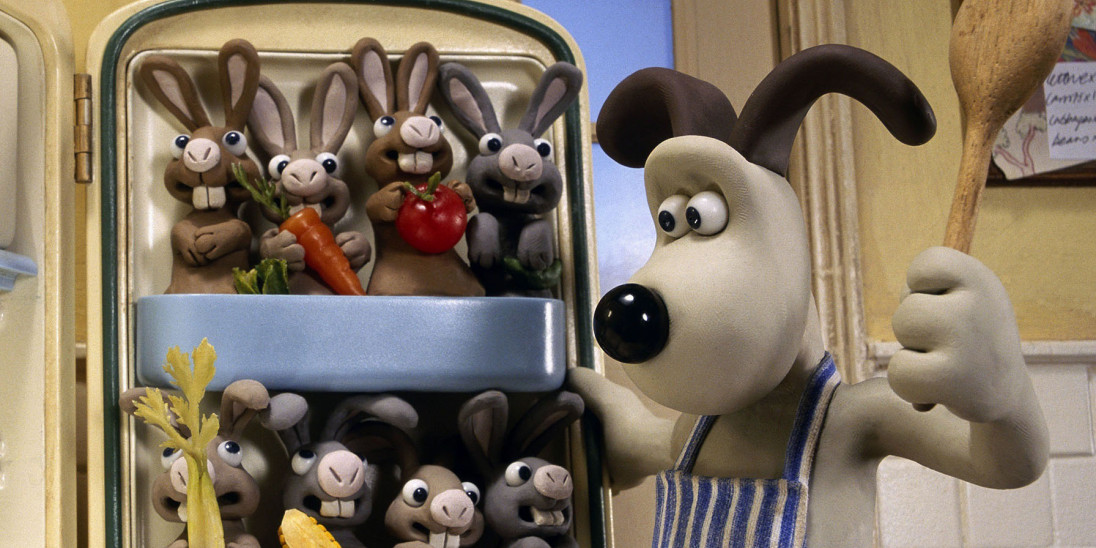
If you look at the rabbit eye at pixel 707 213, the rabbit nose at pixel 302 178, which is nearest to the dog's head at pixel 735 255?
the rabbit eye at pixel 707 213

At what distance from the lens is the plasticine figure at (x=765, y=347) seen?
0.62 metres

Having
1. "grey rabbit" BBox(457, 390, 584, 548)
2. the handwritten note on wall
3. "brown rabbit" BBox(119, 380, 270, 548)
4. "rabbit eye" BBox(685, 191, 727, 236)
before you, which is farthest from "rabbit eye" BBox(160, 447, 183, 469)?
the handwritten note on wall

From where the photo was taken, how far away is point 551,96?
2.93 feet

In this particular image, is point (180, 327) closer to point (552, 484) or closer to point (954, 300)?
point (552, 484)

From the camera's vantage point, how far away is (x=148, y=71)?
848 mm

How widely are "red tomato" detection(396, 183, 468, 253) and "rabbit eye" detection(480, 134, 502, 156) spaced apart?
6 centimetres

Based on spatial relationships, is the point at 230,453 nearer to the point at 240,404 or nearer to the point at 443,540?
the point at 240,404

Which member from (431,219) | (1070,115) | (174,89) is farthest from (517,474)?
(1070,115)

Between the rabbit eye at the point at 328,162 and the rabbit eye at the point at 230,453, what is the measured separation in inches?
9.8

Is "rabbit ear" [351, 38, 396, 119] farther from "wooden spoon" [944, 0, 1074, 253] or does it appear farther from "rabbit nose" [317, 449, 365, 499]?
"wooden spoon" [944, 0, 1074, 253]

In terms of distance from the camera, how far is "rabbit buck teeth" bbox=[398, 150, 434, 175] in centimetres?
86

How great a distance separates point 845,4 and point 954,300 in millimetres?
698

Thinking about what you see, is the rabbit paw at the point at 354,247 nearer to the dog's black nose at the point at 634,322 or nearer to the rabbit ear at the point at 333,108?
the rabbit ear at the point at 333,108

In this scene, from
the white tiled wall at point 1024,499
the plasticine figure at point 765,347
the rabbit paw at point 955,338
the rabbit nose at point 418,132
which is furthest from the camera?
the white tiled wall at point 1024,499
